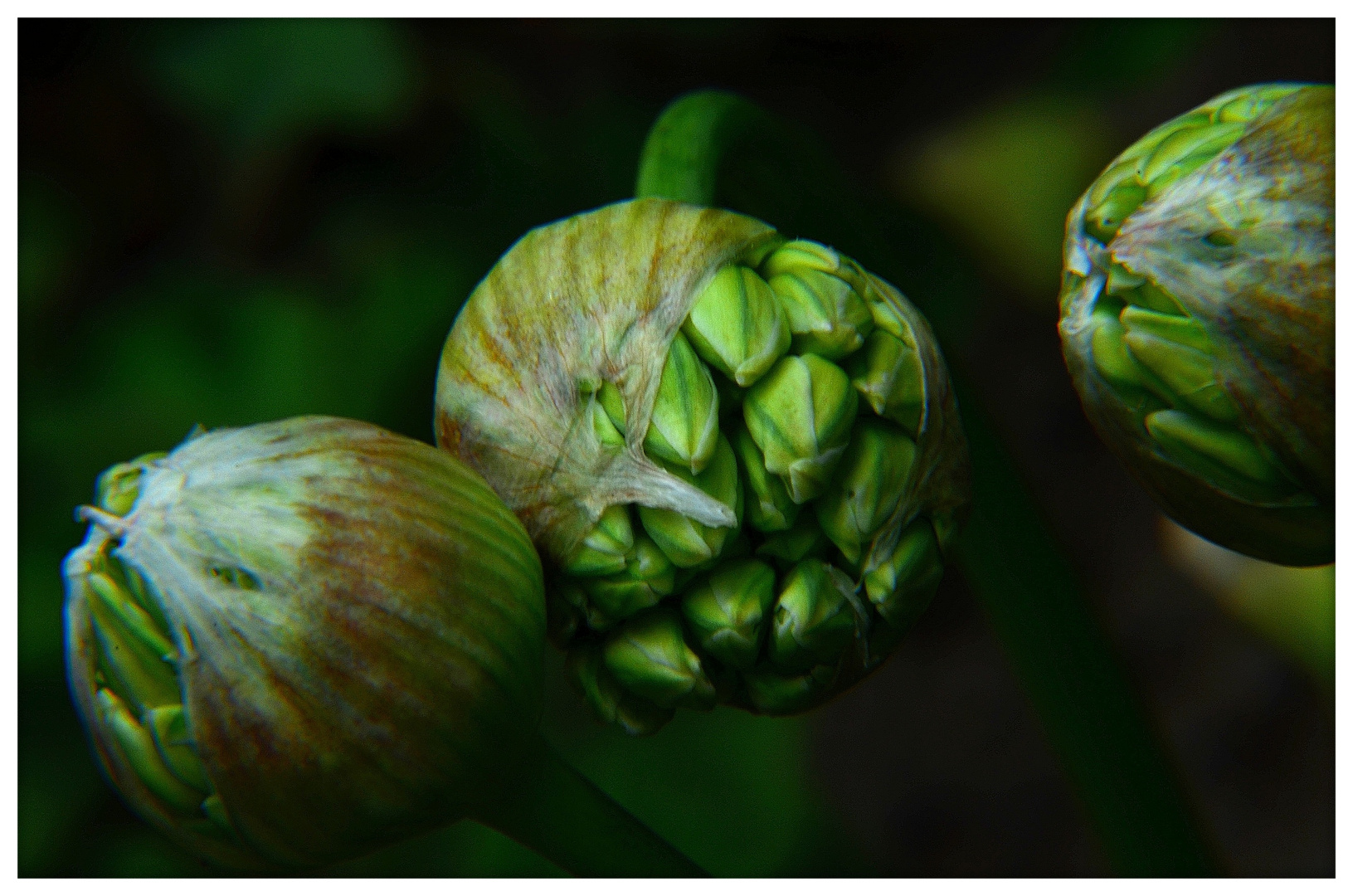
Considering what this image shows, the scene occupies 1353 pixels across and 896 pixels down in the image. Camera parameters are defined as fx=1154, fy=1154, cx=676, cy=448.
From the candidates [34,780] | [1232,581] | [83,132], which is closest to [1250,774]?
[1232,581]

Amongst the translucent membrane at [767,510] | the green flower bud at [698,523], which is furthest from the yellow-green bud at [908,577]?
the green flower bud at [698,523]

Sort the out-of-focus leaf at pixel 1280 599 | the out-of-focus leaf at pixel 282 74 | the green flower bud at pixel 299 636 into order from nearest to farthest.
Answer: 1. the green flower bud at pixel 299 636
2. the out-of-focus leaf at pixel 1280 599
3. the out-of-focus leaf at pixel 282 74

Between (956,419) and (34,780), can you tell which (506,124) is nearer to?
(34,780)

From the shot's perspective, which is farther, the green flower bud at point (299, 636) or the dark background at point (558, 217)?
the dark background at point (558, 217)

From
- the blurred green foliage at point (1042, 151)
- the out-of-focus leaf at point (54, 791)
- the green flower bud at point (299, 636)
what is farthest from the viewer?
the blurred green foliage at point (1042, 151)

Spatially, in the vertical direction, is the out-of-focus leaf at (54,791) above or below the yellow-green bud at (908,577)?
below

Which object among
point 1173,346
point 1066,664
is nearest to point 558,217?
point 1066,664

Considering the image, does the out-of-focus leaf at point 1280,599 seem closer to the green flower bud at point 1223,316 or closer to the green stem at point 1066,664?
the green stem at point 1066,664

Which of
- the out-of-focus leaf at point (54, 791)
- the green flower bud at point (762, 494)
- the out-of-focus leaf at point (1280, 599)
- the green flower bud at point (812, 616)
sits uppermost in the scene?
the green flower bud at point (762, 494)

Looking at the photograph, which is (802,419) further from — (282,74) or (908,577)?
(282,74)
